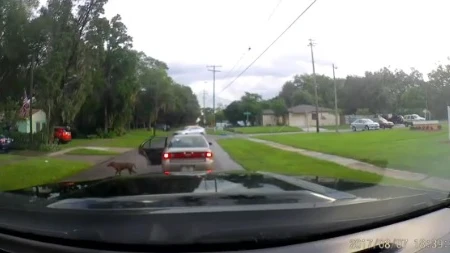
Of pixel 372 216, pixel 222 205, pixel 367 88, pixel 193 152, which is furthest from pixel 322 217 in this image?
pixel 367 88

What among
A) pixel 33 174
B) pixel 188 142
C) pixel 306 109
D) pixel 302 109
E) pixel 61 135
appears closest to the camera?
pixel 188 142

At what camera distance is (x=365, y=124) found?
27.5m

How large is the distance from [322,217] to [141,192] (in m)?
1.32

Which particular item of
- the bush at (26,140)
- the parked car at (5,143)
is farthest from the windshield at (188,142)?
the bush at (26,140)

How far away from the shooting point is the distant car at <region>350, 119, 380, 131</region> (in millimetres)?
26672

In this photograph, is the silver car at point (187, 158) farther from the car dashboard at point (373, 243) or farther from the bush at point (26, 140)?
the bush at point (26, 140)

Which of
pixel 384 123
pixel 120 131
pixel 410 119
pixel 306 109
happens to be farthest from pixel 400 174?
pixel 306 109

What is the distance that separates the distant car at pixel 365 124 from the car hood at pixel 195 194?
77.4ft

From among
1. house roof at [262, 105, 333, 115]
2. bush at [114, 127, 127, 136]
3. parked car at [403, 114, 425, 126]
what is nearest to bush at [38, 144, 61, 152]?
parked car at [403, 114, 425, 126]

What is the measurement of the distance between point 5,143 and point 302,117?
43.6 meters

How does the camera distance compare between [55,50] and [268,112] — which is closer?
[55,50]

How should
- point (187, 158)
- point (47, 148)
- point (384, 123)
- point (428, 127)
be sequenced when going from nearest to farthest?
point (187, 158), point (428, 127), point (384, 123), point (47, 148)

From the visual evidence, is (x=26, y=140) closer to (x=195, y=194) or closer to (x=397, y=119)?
(x=397, y=119)

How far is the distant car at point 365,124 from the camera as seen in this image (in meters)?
26.7
